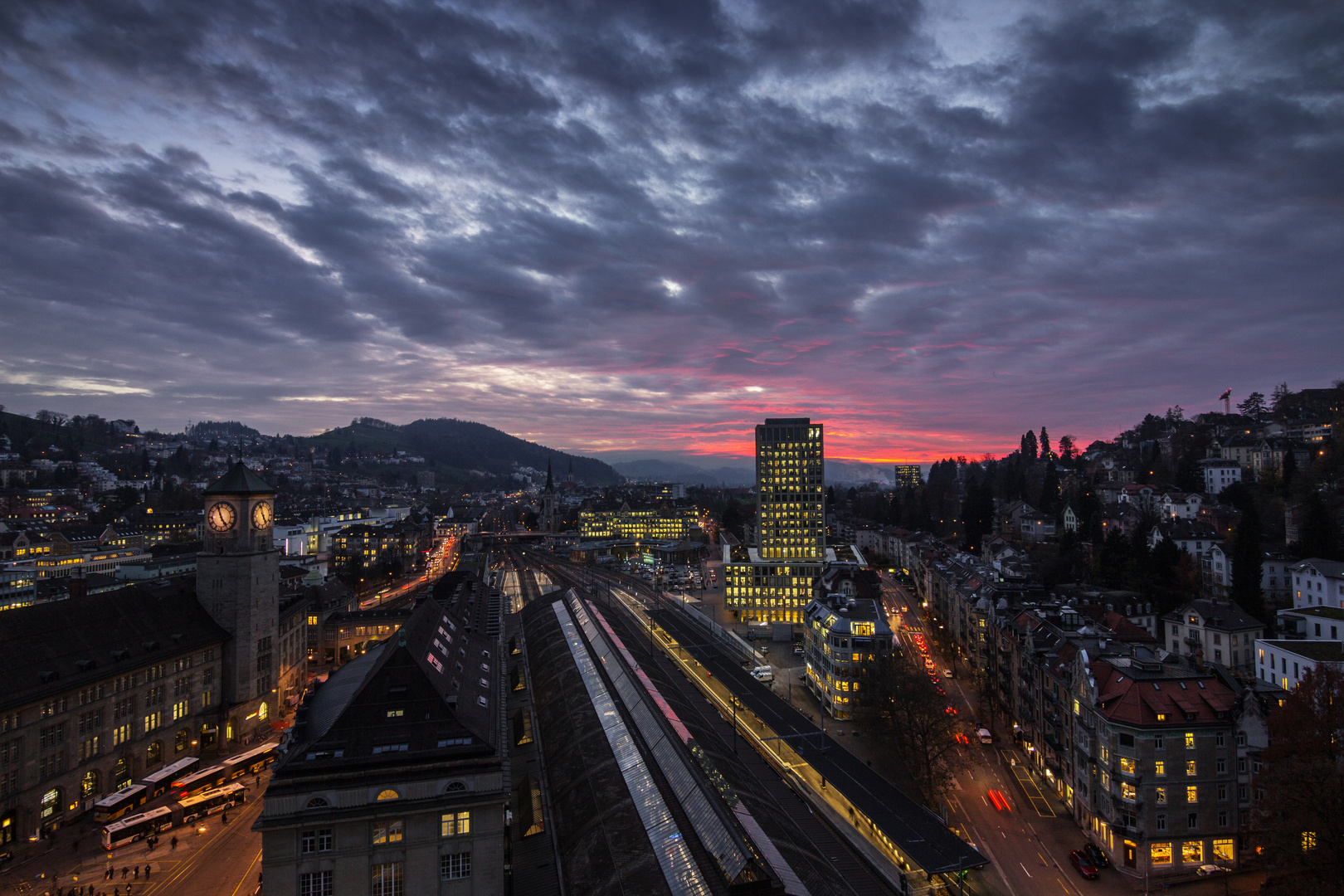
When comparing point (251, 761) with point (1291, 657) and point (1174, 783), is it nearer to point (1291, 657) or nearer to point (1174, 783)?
point (1174, 783)

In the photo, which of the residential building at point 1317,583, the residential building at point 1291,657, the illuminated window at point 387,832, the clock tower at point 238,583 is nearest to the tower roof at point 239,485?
the clock tower at point 238,583

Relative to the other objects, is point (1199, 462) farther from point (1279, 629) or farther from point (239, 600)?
point (239, 600)

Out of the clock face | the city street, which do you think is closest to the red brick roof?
the city street

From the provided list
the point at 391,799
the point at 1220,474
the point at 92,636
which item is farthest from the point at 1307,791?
the point at 1220,474

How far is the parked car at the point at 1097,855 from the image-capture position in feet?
142

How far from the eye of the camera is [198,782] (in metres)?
51.0

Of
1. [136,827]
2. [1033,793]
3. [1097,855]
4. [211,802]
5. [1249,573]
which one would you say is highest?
[1249,573]

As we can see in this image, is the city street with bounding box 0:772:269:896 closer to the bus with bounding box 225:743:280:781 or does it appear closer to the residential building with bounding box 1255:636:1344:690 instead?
the bus with bounding box 225:743:280:781

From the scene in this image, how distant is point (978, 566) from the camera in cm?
10900

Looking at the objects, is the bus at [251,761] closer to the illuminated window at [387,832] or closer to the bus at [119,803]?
the bus at [119,803]

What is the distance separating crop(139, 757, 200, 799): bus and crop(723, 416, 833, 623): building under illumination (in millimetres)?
84157

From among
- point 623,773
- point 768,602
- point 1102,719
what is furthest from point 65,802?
point 768,602

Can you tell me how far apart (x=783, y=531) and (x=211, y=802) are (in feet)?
323

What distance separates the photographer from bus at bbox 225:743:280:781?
5338 centimetres
